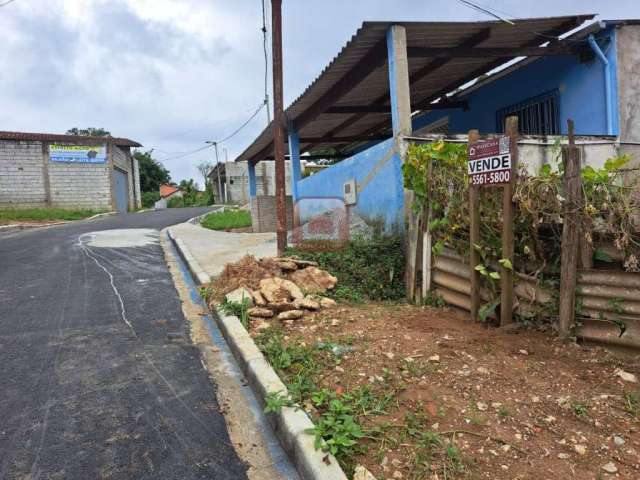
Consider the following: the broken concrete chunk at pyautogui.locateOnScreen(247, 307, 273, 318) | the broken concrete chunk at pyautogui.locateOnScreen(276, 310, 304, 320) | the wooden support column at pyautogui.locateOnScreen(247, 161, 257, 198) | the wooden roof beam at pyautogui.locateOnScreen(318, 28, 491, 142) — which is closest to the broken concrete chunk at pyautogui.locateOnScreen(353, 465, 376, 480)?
the broken concrete chunk at pyautogui.locateOnScreen(276, 310, 304, 320)

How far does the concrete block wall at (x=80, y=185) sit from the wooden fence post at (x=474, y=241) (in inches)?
1119

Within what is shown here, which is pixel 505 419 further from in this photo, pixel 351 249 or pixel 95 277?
pixel 95 277

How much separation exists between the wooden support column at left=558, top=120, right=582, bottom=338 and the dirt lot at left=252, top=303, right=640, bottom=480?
0.28 meters

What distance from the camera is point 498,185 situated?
13.0ft

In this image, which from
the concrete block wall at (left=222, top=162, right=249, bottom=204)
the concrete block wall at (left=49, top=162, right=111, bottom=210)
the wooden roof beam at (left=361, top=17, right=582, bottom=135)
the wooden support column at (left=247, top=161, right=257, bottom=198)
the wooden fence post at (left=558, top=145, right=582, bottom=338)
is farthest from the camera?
the concrete block wall at (left=222, top=162, right=249, bottom=204)

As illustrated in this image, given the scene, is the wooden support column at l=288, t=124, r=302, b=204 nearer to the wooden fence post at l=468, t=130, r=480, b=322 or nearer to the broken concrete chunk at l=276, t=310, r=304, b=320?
the broken concrete chunk at l=276, t=310, r=304, b=320

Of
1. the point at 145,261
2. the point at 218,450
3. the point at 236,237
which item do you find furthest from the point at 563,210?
the point at 236,237

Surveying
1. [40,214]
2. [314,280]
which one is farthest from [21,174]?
[314,280]

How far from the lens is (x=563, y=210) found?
3486 millimetres

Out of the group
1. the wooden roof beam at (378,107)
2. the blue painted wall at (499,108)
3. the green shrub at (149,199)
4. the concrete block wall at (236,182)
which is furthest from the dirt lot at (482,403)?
the green shrub at (149,199)

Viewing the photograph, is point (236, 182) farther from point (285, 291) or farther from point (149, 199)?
point (285, 291)

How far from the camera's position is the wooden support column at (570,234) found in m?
3.41

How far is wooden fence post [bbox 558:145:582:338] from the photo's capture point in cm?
341

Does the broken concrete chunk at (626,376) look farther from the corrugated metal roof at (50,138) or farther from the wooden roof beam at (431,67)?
the corrugated metal roof at (50,138)
